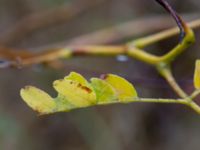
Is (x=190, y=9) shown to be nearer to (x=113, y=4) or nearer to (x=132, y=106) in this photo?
(x=113, y=4)

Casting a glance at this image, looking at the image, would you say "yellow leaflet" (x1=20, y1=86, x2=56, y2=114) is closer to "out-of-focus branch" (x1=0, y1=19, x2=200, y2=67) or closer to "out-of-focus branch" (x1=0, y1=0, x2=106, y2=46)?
"out-of-focus branch" (x1=0, y1=19, x2=200, y2=67)

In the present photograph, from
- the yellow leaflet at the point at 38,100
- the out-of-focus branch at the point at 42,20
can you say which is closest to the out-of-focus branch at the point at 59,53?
the yellow leaflet at the point at 38,100

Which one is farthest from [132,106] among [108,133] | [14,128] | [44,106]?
[44,106]

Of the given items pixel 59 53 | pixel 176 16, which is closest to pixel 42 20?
pixel 59 53

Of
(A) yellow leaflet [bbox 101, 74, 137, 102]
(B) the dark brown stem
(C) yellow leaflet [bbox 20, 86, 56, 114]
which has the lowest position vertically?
(A) yellow leaflet [bbox 101, 74, 137, 102]

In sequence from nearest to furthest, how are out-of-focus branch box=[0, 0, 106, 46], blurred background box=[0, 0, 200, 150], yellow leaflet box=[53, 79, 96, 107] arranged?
yellow leaflet box=[53, 79, 96, 107], out-of-focus branch box=[0, 0, 106, 46], blurred background box=[0, 0, 200, 150]

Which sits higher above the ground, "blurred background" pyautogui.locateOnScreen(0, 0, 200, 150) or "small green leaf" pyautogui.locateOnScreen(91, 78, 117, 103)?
"blurred background" pyautogui.locateOnScreen(0, 0, 200, 150)

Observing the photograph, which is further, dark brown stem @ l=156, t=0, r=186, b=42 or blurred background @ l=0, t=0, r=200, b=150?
blurred background @ l=0, t=0, r=200, b=150

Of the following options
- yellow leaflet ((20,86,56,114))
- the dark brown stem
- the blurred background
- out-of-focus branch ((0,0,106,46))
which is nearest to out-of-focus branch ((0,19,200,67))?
the dark brown stem
